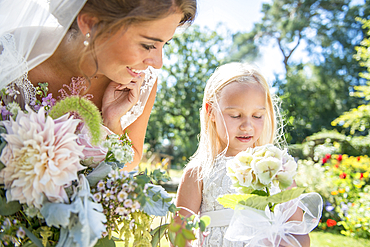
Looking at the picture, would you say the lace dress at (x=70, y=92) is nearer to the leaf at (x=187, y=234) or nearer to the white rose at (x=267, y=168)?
the leaf at (x=187, y=234)

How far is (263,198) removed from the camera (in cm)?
110

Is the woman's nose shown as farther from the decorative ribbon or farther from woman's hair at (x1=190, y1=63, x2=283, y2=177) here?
the decorative ribbon

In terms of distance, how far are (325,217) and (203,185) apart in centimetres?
572

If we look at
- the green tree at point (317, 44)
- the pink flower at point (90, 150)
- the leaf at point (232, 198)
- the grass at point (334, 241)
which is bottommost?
the grass at point (334, 241)

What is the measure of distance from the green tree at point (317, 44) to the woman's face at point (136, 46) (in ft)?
63.4

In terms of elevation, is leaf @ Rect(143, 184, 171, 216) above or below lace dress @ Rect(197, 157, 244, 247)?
above

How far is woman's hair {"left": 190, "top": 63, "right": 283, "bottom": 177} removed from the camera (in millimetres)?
2045

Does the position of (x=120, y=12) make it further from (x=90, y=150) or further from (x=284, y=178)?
(x=284, y=178)

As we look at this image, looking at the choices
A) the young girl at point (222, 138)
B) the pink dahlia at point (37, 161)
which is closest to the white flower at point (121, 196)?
the pink dahlia at point (37, 161)

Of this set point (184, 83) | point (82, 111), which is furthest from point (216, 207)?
point (184, 83)

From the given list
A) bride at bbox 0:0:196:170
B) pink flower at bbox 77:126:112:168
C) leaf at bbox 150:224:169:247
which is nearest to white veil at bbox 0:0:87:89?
bride at bbox 0:0:196:170

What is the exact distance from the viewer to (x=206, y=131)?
2203mm

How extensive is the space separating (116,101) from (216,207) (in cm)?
91

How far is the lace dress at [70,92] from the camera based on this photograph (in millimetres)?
1299
